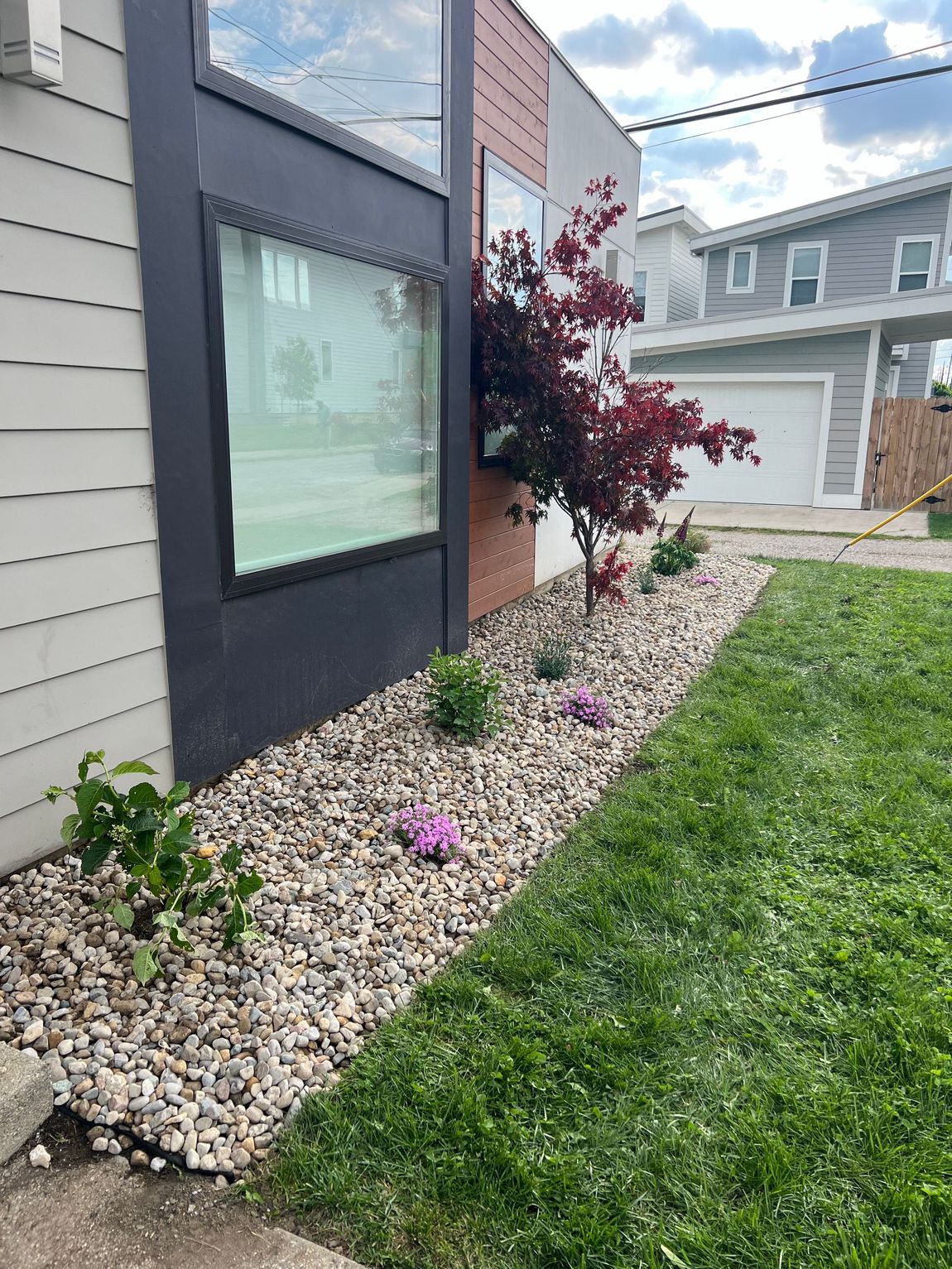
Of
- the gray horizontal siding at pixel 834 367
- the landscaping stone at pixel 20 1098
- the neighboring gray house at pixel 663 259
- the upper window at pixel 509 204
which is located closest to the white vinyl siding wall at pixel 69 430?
the landscaping stone at pixel 20 1098

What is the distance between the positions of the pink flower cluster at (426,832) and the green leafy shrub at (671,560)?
5527 millimetres

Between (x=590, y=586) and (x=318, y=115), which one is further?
(x=590, y=586)

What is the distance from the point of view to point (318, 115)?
366 cm

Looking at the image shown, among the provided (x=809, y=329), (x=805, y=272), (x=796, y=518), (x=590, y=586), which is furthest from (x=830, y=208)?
(x=590, y=586)

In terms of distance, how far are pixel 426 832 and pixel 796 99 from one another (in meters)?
13.7

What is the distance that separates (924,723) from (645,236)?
1712 centimetres

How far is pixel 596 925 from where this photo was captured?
2.76 meters

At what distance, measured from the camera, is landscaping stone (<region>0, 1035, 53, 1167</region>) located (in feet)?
6.13

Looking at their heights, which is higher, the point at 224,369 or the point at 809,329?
the point at 809,329

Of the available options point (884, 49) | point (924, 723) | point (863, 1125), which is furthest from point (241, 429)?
point (884, 49)

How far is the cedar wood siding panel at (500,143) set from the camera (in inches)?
221

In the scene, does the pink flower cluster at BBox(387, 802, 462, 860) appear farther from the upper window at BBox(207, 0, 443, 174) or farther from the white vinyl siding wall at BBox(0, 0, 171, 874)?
the upper window at BBox(207, 0, 443, 174)

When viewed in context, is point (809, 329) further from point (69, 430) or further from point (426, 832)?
point (69, 430)

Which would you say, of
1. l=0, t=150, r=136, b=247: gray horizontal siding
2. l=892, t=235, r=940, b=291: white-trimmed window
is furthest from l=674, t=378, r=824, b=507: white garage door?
l=0, t=150, r=136, b=247: gray horizontal siding
